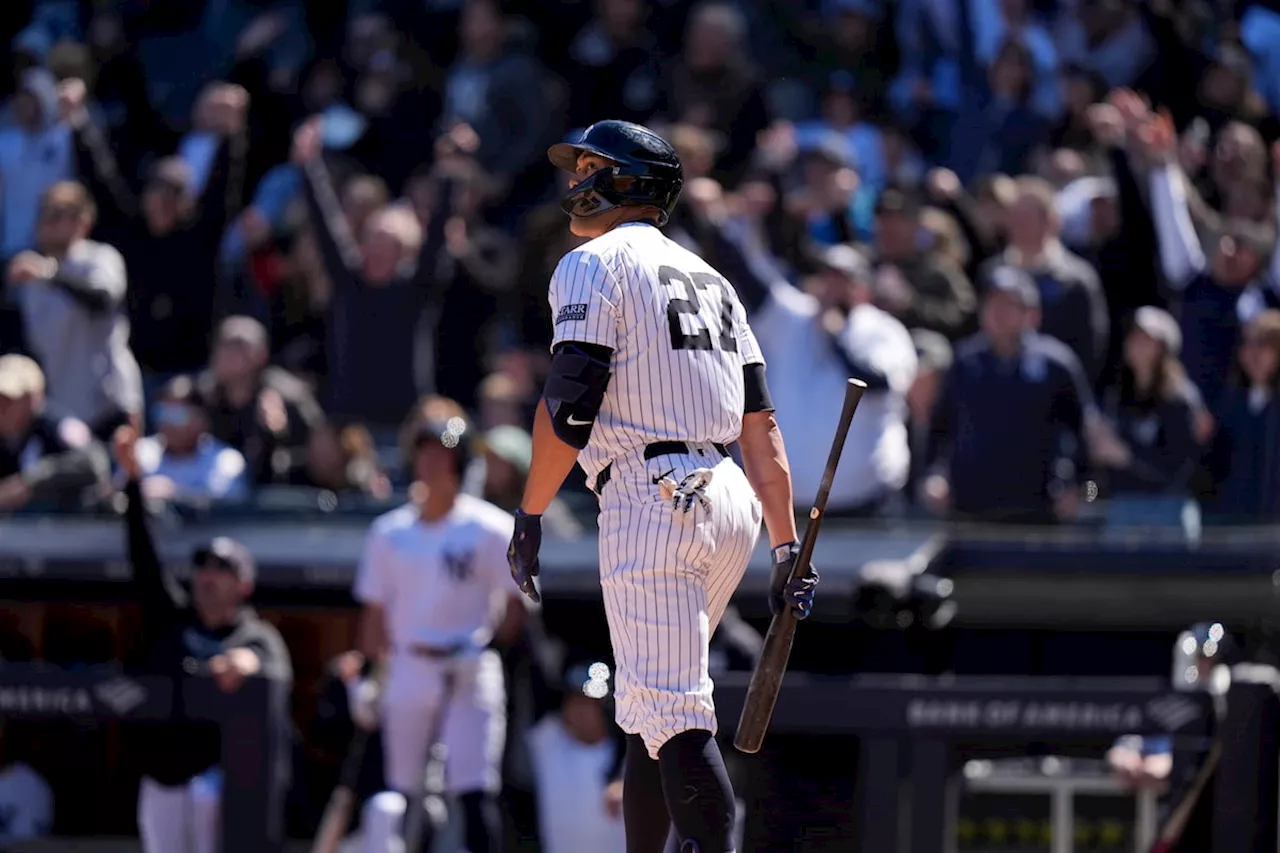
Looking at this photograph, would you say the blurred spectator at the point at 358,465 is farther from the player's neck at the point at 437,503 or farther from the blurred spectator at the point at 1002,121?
the blurred spectator at the point at 1002,121

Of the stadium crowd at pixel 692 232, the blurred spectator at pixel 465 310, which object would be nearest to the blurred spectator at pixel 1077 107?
the stadium crowd at pixel 692 232

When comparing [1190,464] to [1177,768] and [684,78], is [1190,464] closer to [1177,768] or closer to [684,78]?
[1177,768]

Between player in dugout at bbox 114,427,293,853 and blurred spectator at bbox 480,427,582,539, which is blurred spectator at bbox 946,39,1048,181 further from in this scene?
player in dugout at bbox 114,427,293,853

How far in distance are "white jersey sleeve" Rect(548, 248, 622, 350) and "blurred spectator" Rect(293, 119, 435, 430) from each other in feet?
16.3

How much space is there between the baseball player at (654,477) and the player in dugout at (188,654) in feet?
9.92

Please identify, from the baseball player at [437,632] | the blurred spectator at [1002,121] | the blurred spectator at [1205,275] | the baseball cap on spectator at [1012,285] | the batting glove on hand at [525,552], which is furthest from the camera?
the blurred spectator at [1002,121]

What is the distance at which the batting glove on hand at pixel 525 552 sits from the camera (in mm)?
4668

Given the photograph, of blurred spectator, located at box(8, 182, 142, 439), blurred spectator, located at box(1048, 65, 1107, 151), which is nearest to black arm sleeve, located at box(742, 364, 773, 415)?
blurred spectator, located at box(8, 182, 142, 439)

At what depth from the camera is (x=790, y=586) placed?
4.84 meters

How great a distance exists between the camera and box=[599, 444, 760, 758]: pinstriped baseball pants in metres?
4.75

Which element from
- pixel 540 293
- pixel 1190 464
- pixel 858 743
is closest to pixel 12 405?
pixel 540 293

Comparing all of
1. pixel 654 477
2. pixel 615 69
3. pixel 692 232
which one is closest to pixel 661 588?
pixel 654 477

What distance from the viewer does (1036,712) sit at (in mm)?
7000

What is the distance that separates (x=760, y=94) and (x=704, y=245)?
9.26 feet
